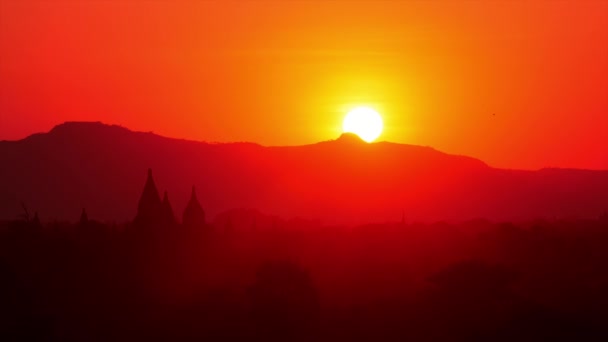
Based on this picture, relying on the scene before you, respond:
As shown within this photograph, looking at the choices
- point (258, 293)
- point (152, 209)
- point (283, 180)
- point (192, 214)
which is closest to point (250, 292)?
point (258, 293)

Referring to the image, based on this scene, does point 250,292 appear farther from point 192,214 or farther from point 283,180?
point 283,180

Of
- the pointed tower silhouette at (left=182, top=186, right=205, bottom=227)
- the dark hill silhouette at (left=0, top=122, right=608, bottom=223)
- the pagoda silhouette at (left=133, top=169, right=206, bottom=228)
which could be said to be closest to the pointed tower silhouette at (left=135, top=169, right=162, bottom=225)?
the pagoda silhouette at (left=133, top=169, right=206, bottom=228)

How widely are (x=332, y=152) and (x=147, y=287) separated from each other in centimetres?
12467

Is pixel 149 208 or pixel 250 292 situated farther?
pixel 149 208

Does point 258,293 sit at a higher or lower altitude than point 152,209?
lower

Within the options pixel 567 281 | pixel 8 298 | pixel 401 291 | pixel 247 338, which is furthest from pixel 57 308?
pixel 567 281

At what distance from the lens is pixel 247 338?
108 feet

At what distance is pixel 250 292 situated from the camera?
36.8m

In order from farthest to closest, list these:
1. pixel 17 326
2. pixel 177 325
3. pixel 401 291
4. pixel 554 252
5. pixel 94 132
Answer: pixel 94 132 → pixel 554 252 → pixel 401 291 → pixel 177 325 → pixel 17 326

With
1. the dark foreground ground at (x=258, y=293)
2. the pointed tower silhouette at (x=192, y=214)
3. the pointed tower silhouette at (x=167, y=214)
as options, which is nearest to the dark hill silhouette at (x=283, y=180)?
the dark foreground ground at (x=258, y=293)

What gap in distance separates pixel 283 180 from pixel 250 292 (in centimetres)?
12195

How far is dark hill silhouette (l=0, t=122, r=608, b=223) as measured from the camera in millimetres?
140250

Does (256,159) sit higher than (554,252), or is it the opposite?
(256,159)

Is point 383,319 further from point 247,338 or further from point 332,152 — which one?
point 332,152
